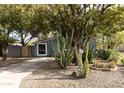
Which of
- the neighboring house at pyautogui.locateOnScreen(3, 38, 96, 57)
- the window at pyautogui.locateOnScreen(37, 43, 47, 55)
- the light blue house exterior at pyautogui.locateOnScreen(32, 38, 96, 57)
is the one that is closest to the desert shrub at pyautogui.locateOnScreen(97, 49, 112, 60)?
the neighboring house at pyautogui.locateOnScreen(3, 38, 96, 57)

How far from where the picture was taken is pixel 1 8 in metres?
15.9

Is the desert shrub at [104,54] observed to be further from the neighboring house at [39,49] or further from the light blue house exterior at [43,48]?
the light blue house exterior at [43,48]

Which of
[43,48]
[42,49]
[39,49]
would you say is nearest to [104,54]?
[43,48]

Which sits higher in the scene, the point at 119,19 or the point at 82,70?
the point at 119,19

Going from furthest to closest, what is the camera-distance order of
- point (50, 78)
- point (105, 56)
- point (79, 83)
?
point (105, 56) < point (50, 78) < point (79, 83)

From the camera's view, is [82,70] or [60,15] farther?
[60,15]

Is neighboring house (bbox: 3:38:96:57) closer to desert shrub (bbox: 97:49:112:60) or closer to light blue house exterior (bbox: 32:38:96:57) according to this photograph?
light blue house exterior (bbox: 32:38:96:57)

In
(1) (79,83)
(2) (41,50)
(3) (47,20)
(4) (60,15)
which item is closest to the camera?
(1) (79,83)

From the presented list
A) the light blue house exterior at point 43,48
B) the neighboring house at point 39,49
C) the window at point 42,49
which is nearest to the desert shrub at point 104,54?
the neighboring house at point 39,49

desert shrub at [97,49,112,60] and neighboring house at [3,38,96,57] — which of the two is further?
neighboring house at [3,38,96,57]

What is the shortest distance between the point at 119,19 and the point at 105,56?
4.53 meters
